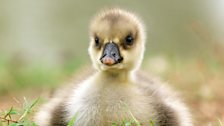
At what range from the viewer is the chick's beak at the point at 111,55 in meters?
3.90

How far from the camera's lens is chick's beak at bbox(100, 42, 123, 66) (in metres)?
3.90

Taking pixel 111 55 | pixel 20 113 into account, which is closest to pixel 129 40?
pixel 111 55

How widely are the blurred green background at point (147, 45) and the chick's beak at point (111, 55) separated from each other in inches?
40.9

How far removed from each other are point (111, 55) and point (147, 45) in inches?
45.7

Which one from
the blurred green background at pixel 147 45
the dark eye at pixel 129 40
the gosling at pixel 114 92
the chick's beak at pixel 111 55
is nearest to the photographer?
the chick's beak at pixel 111 55

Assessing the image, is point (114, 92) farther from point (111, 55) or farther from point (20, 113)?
point (20, 113)

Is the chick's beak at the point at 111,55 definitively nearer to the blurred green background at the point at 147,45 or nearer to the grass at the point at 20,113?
the grass at the point at 20,113

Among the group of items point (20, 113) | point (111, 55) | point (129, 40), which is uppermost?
point (129, 40)

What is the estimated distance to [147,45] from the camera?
199 inches

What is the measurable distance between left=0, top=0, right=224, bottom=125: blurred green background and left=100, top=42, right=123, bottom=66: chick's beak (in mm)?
1038

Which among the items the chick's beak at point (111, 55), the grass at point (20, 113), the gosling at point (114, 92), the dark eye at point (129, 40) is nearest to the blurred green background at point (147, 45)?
the gosling at point (114, 92)

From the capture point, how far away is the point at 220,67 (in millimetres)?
6906

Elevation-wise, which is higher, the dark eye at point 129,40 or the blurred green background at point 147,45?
the blurred green background at point 147,45

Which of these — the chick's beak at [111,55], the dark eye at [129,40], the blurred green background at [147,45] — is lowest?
A: the chick's beak at [111,55]
